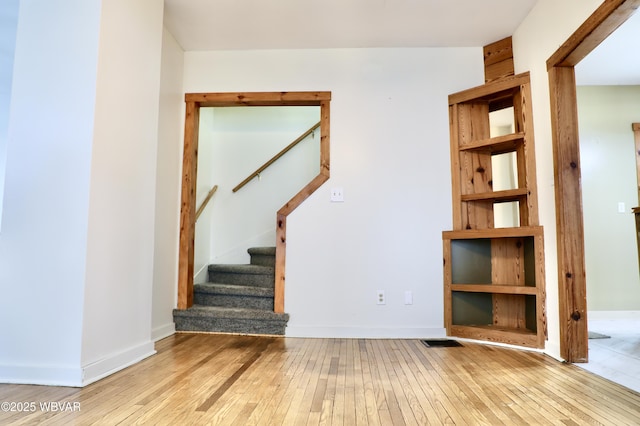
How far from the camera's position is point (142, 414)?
1458 mm

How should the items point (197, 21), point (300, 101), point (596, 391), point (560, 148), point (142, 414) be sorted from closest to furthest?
point (142, 414) → point (596, 391) → point (560, 148) → point (197, 21) → point (300, 101)

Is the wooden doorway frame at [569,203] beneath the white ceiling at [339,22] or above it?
beneath

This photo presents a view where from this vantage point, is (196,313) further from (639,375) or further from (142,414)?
(639,375)

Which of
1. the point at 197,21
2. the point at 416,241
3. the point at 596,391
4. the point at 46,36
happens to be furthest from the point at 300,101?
the point at 596,391

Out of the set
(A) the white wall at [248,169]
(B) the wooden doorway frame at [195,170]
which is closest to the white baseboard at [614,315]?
(B) the wooden doorway frame at [195,170]

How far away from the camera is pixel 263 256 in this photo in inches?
144

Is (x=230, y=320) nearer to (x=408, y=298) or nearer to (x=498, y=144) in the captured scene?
(x=408, y=298)

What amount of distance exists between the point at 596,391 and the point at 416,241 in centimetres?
150

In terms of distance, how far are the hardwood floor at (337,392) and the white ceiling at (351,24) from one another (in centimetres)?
241

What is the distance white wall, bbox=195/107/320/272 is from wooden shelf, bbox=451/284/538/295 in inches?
80.2

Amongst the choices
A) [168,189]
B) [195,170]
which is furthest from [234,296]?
[195,170]

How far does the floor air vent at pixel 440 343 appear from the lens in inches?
104

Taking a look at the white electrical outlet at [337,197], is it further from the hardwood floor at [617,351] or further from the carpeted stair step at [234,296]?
the hardwood floor at [617,351]

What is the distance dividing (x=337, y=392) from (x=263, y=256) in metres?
2.09
